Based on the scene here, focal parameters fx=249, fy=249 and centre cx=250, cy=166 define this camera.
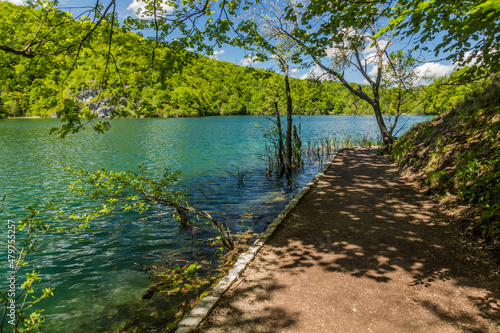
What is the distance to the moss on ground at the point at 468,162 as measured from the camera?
15.3 ft

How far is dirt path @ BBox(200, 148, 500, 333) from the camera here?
295cm

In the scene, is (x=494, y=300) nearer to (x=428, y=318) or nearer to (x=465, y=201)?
(x=428, y=318)

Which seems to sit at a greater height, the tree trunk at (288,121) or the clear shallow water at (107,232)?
the tree trunk at (288,121)

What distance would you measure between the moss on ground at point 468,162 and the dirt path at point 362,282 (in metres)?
0.53

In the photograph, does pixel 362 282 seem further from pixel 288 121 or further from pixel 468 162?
pixel 288 121

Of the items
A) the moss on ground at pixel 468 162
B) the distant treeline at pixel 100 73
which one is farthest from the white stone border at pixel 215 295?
the moss on ground at pixel 468 162

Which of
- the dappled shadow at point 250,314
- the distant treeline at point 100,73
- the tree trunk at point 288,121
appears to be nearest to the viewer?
the dappled shadow at point 250,314

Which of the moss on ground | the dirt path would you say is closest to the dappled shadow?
the dirt path

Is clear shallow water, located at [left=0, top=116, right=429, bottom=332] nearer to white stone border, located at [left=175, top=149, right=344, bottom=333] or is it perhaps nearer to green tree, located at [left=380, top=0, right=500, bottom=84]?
white stone border, located at [left=175, top=149, right=344, bottom=333]

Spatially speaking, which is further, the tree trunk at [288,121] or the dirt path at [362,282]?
the tree trunk at [288,121]

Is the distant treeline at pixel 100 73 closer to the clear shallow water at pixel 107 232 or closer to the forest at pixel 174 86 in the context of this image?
the forest at pixel 174 86

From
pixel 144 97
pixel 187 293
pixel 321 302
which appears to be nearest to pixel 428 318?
pixel 321 302

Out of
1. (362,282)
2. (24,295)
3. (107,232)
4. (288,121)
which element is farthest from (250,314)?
(288,121)

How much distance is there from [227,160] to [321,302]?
15.4m
